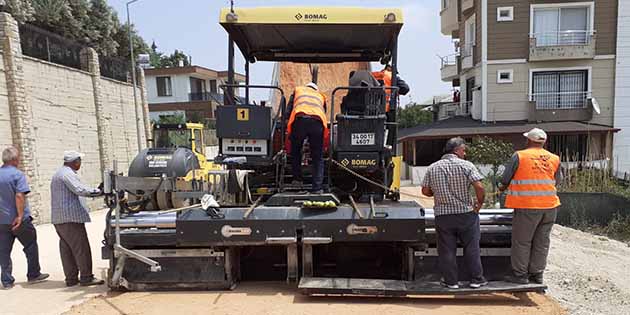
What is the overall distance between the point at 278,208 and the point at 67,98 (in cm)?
1208

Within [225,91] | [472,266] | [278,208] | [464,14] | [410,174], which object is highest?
[464,14]

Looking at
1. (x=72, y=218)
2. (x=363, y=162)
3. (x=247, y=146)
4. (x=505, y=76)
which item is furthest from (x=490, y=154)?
(x=72, y=218)

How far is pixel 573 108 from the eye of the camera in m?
21.3

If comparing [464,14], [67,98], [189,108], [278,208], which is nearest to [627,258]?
[278,208]

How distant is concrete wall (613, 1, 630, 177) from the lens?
20703 mm

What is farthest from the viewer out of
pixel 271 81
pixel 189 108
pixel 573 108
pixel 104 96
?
pixel 189 108

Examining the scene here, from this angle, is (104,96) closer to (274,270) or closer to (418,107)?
(274,270)

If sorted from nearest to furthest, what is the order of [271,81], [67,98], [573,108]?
1. [271,81]
2. [67,98]
3. [573,108]

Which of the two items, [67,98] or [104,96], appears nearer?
[67,98]

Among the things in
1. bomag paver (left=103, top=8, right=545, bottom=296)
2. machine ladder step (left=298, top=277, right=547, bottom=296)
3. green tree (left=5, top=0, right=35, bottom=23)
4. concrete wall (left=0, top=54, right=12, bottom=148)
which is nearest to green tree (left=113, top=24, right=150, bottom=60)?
green tree (left=5, top=0, right=35, bottom=23)

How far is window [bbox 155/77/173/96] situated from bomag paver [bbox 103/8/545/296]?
34669mm

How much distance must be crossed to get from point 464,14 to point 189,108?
71.9 ft

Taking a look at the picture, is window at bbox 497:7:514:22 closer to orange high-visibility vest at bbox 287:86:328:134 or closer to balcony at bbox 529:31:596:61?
balcony at bbox 529:31:596:61

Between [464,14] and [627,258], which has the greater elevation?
[464,14]
